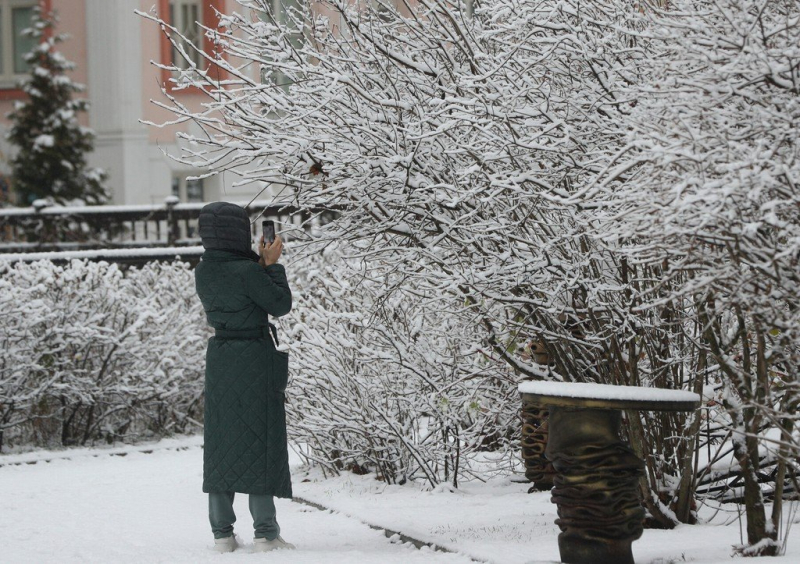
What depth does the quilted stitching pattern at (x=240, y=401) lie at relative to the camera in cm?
568

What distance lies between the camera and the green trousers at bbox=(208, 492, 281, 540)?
573 cm

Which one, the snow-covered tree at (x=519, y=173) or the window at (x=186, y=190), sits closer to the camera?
Result: the snow-covered tree at (x=519, y=173)

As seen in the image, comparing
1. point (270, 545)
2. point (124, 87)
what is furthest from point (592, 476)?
point (124, 87)

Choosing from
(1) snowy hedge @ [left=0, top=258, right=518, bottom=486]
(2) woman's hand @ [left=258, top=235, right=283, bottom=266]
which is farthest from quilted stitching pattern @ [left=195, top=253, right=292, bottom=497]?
(1) snowy hedge @ [left=0, top=258, right=518, bottom=486]

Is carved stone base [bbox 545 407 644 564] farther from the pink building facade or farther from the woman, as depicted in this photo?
the pink building facade

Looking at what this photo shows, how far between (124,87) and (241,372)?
22890 millimetres

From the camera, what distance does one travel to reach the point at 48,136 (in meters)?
24.3

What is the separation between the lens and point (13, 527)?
22.3 feet

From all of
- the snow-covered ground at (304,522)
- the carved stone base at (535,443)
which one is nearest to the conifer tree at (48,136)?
the snow-covered ground at (304,522)

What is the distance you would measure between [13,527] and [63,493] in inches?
46.5

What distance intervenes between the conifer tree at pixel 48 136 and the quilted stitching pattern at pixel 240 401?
1955 cm

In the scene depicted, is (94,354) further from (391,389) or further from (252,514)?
(252,514)

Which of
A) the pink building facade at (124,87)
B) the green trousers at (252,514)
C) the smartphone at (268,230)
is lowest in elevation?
the green trousers at (252,514)

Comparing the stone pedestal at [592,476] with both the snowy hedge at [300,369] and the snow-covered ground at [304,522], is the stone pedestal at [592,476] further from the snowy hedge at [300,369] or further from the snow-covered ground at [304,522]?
the snowy hedge at [300,369]
